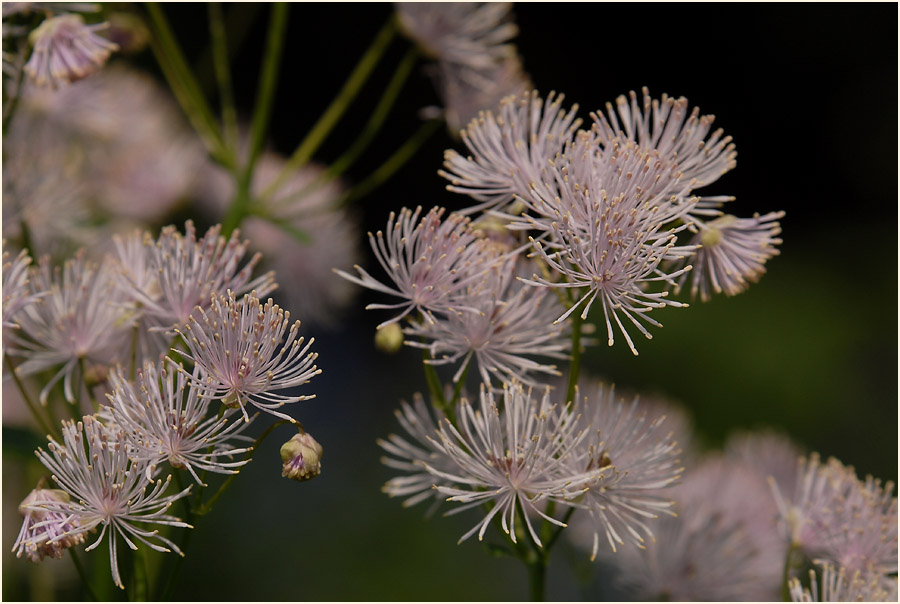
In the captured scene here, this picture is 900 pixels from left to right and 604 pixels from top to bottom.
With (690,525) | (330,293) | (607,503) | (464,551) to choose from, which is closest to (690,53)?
(464,551)

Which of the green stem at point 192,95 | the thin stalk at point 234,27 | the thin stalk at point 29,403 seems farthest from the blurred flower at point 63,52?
the thin stalk at point 234,27

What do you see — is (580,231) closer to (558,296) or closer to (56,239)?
(558,296)

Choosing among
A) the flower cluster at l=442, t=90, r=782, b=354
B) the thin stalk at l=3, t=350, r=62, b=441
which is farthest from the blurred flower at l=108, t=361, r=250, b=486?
the flower cluster at l=442, t=90, r=782, b=354

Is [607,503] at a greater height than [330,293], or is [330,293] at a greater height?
[330,293]

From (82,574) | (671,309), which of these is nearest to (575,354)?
(82,574)

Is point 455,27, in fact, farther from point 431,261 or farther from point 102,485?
point 102,485

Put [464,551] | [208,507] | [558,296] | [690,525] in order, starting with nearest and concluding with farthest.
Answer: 1. [208,507]
2. [558,296]
3. [690,525]
4. [464,551]

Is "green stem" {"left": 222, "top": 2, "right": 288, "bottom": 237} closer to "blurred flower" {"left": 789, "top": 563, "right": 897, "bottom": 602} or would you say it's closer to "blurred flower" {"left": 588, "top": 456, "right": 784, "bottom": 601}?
"blurred flower" {"left": 588, "top": 456, "right": 784, "bottom": 601}
